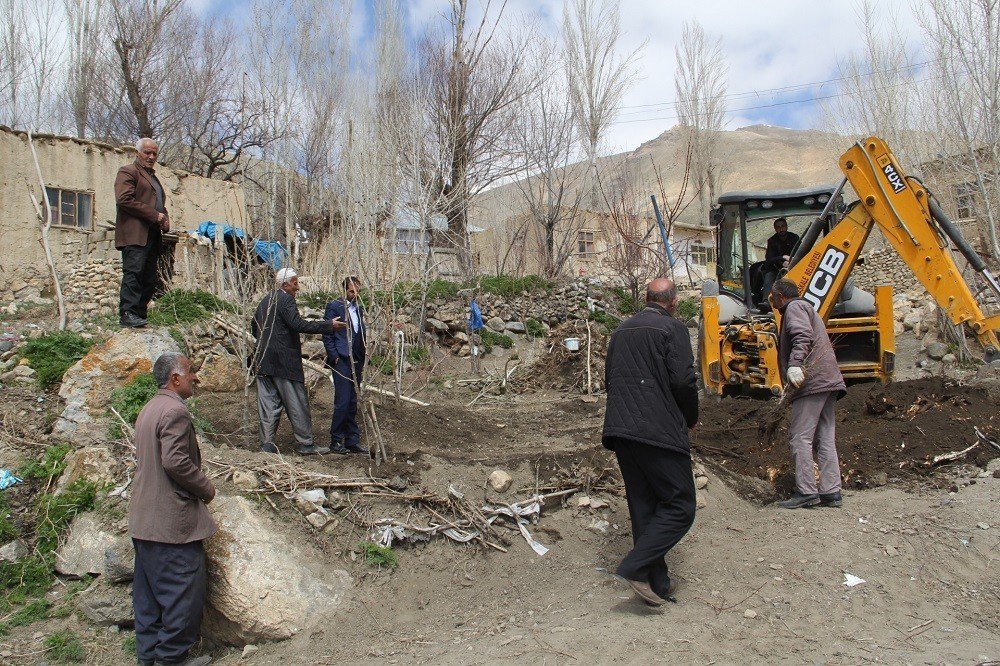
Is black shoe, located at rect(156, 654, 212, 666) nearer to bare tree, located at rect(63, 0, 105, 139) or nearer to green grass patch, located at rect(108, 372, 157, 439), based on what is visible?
green grass patch, located at rect(108, 372, 157, 439)

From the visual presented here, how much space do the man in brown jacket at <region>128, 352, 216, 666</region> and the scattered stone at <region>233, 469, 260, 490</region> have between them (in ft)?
2.65

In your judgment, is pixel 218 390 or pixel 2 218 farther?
pixel 2 218

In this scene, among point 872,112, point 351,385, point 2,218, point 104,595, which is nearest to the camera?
point 104,595

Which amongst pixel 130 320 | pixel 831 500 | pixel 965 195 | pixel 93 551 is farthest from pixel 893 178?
pixel 965 195

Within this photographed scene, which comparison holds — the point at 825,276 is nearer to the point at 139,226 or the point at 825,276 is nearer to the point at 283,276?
the point at 283,276

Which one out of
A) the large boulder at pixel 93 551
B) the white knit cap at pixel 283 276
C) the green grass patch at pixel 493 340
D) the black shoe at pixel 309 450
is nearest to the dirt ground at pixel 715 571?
the black shoe at pixel 309 450

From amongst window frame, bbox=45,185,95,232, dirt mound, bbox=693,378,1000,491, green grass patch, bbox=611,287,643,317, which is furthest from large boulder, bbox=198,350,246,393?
green grass patch, bbox=611,287,643,317

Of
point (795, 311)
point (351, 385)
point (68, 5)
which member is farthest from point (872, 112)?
point (68, 5)

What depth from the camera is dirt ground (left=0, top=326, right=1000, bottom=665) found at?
142 inches

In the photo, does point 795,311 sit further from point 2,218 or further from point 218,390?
point 2,218

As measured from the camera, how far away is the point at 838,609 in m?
3.82

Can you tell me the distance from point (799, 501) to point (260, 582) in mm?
3867

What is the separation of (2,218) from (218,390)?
29.7ft

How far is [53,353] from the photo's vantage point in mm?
7203
